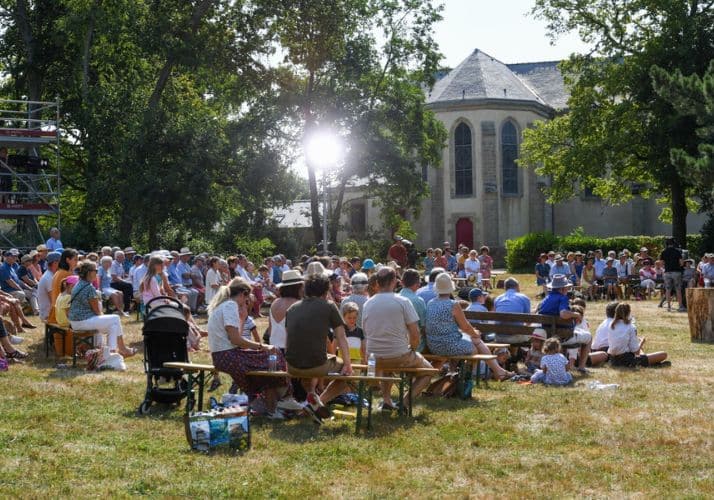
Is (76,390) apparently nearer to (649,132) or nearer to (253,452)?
(253,452)

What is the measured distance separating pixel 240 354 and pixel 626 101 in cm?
3221

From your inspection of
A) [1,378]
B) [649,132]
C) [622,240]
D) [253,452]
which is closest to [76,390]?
[1,378]

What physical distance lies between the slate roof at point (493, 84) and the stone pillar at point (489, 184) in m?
2.15

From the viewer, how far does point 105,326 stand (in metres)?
12.9

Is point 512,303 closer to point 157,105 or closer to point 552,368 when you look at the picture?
point 552,368

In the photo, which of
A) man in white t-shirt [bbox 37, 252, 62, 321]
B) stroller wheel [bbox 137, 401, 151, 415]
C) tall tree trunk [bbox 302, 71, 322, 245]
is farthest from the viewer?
tall tree trunk [bbox 302, 71, 322, 245]

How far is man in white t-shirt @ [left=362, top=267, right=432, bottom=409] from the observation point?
31.4 feet

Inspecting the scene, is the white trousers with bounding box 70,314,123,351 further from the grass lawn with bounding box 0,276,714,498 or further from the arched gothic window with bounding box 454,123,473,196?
the arched gothic window with bounding box 454,123,473,196

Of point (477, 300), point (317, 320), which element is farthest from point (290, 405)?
point (477, 300)

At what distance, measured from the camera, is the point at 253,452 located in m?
7.85

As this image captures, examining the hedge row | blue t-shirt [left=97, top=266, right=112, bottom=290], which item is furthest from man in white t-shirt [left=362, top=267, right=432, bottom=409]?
the hedge row

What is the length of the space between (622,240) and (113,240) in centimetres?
2611

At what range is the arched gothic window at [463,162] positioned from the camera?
→ 181 feet

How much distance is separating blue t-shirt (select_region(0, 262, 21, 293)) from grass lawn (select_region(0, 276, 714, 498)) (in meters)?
7.97
